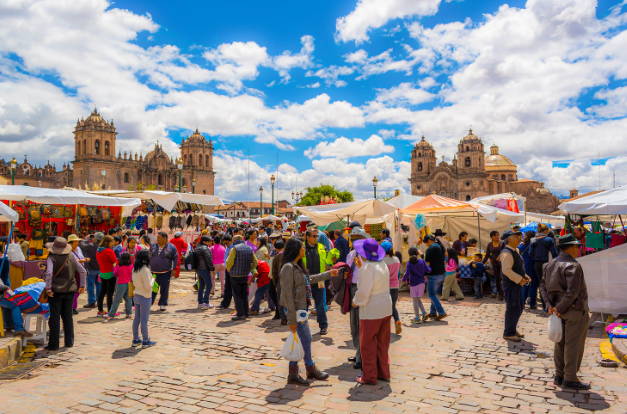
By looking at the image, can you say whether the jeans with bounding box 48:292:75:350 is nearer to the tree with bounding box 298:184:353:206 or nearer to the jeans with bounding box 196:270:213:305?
the jeans with bounding box 196:270:213:305

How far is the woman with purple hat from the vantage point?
4.53 meters

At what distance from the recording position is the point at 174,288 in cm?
1191

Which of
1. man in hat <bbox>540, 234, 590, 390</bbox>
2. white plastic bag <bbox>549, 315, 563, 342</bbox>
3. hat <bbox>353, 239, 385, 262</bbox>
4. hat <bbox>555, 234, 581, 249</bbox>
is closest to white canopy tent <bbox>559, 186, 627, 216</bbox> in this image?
hat <bbox>555, 234, 581, 249</bbox>

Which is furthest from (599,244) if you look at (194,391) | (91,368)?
(91,368)

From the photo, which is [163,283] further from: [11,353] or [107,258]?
[11,353]

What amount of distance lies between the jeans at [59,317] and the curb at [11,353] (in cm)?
38

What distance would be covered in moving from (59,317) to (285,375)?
12.3ft

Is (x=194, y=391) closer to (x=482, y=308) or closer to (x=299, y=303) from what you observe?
(x=299, y=303)

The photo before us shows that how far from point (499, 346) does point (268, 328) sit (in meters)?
3.89

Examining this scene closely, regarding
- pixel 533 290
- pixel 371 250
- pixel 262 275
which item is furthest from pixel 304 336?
pixel 533 290

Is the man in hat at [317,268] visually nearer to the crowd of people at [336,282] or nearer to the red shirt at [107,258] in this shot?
the crowd of people at [336,282]

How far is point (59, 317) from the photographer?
20.2ft

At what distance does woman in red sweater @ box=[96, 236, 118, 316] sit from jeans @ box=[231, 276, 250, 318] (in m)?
2.41

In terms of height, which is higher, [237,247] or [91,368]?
[237,247]
